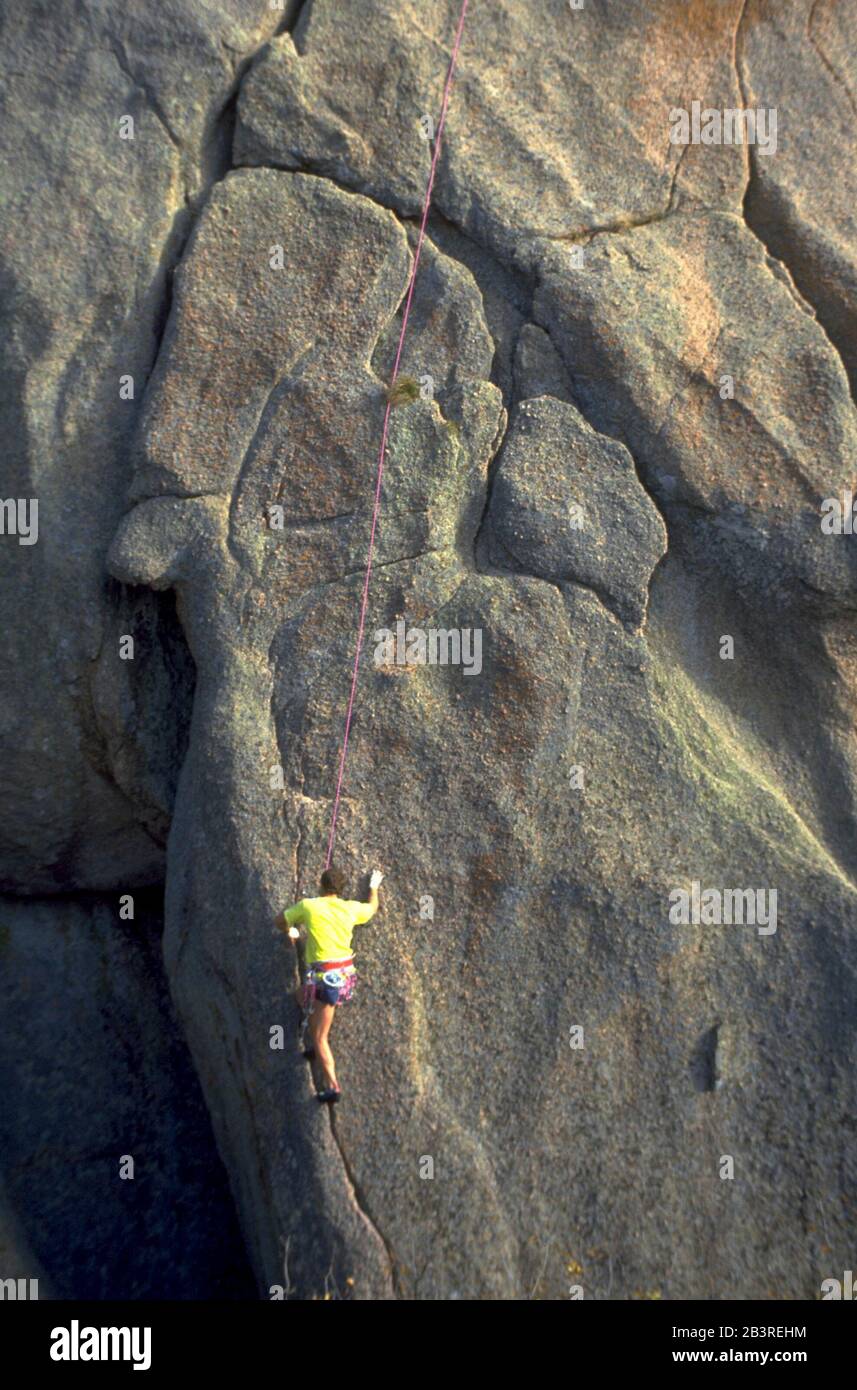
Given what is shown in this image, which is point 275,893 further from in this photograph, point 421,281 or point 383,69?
point 383,69

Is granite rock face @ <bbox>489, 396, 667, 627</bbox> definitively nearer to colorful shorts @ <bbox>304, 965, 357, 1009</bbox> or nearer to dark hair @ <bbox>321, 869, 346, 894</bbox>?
dark hair @ <bbox>321, 869, 346, 894</bbox>

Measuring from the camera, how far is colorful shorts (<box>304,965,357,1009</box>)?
17.9 feet

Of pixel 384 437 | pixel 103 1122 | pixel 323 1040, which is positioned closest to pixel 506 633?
pixel 384 437

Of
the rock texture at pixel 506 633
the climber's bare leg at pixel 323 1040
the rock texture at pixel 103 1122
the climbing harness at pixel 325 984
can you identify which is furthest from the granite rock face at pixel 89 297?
the climber's bare leg at pixel 323 1040

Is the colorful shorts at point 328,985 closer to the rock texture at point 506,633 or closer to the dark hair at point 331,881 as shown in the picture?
the rock texture at point 506,633

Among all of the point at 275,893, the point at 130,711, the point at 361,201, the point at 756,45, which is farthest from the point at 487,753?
the point at 756,45

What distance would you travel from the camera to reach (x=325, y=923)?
5.52 m

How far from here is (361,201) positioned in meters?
6.94

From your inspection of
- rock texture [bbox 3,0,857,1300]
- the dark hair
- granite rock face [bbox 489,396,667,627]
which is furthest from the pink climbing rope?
granite rock face [bbox 489,396,667,627]

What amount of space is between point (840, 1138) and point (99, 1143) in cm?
449

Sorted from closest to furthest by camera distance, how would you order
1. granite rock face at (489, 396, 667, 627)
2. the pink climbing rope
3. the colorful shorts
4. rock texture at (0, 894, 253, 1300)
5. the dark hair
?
the colorful shorts → the dark hair → the pink climbing rope → rock texture at (0, 894, 253, 1300) → granite rock face at (489, 396, 667, 627)

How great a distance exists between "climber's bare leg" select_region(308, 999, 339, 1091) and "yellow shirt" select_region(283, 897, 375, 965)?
0.84 ft

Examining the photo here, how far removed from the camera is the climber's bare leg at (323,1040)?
5496 mm

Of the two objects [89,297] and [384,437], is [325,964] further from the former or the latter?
[89,297]
